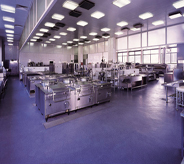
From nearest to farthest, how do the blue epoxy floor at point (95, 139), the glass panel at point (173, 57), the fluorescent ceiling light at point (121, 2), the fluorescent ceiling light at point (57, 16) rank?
the blue epoxy floor at point (95, 139) → the fluorescent ceiling light at point (121, 2) → the fluorescent ceiling light at point (57, 16) → the glass panel at point (173, 57)

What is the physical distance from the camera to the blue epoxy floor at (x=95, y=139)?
1627 mm

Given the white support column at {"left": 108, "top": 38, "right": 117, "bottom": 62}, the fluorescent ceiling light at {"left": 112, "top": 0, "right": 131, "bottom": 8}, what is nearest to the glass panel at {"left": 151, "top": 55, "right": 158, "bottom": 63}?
the white support column at {"left": 108, "top": 38, "right": 117, "bottom": 62}

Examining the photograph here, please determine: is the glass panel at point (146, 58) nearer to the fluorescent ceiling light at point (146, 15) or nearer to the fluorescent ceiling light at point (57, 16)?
the fluorescent ceiling light at point (146, 15)

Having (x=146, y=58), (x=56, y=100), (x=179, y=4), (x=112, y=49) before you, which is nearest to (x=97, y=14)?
(x=179, y=4)

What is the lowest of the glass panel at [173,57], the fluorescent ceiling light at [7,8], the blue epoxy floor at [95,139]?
the blue epoxy floor at [95,139]

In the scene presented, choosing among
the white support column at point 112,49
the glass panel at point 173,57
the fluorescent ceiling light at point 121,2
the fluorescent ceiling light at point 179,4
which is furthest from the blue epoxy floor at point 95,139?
the glass panel at point 173,57

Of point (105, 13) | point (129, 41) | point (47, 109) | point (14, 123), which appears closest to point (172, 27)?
point (129, 41)

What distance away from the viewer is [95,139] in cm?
206

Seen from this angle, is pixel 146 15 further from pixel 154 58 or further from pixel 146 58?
pixel 146 58

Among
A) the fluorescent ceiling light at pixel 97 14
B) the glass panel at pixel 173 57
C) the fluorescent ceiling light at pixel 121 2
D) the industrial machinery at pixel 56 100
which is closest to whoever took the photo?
the industrial machinery at pixel 56 100

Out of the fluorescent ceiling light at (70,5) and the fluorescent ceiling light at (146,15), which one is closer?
the fluorescent ceiling light at (70,5)

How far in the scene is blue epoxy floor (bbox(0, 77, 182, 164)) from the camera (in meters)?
1.63

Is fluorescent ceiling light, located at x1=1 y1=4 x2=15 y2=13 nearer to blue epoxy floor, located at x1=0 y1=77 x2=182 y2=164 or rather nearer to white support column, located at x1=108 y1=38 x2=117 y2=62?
blue epoxy floor, located at x1=0 y1=77 x2=182 y2=164

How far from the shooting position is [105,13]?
255 inches
